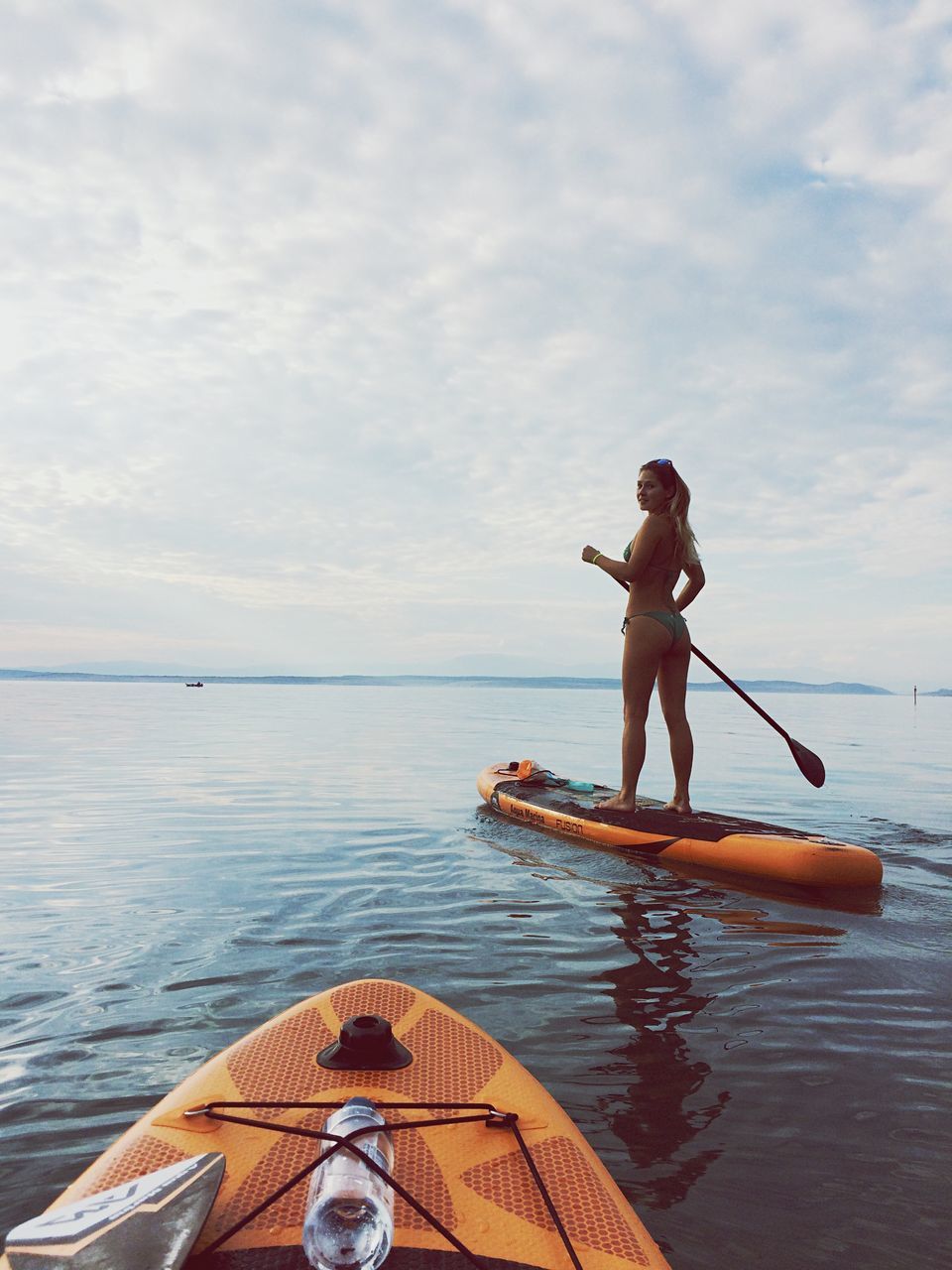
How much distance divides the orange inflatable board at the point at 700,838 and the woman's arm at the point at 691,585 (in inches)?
77.1

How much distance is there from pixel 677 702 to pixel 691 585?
1.12 meters

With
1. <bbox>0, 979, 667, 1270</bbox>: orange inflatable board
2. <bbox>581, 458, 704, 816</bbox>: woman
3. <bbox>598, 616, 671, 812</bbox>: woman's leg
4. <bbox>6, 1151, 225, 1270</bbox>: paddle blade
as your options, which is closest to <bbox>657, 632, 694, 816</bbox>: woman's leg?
<bbox>581, 458, 704, 816</bbox>: woman

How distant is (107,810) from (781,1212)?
8892mm

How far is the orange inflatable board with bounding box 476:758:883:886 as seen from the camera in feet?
19.1

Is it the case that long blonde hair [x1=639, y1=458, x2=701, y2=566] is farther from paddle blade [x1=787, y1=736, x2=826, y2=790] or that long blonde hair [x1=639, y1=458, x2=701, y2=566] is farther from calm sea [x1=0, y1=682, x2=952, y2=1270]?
calm sea [x1=0, y1=682, x2=952, y2=1270]

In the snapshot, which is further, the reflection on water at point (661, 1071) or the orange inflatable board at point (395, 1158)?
the reflection on water at point (661, 1071)

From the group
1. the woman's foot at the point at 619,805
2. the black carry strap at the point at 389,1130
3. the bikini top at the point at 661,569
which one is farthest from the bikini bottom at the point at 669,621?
the black carry strap at the point at 389,1130

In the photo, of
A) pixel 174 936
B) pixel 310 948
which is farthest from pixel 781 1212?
pixel 174 936

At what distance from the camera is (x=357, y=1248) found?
1.56 m

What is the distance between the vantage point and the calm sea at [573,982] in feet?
7.93

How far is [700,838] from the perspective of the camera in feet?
21.2

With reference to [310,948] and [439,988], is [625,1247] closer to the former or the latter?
[439,988]

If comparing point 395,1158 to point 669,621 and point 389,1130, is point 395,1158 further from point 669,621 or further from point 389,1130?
point 669,621

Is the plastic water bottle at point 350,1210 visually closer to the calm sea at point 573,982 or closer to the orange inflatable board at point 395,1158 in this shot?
the orange inflatable board at point 395,1158
